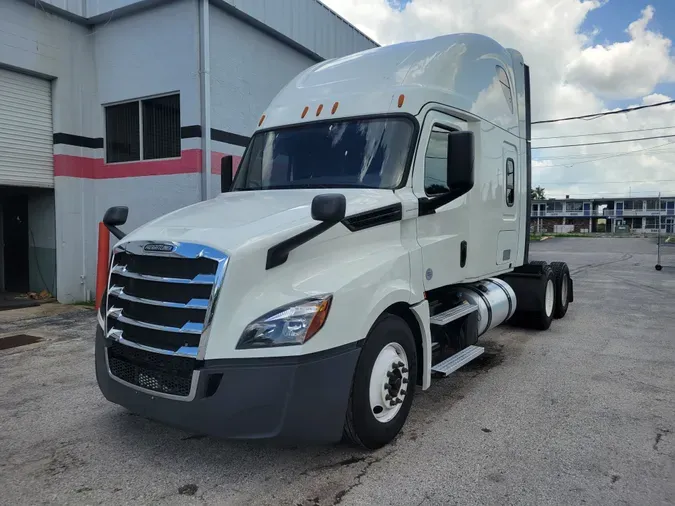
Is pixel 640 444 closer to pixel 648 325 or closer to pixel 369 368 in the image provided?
pixel 369 368

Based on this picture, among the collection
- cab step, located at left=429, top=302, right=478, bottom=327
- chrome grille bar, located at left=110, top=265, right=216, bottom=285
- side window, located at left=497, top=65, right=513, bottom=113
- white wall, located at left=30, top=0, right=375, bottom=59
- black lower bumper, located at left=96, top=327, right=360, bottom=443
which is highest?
white wall, located at left=30, top=0, right=375, bottom=59

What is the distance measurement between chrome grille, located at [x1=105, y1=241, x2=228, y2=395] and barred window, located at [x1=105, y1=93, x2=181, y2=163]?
7091 millimetres

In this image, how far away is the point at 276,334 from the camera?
10.5ft

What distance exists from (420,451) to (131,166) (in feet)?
29.4

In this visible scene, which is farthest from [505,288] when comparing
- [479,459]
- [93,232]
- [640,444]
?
[93,232]

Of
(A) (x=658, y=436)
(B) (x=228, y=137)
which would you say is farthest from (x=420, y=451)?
(B) (x=228, y=137)

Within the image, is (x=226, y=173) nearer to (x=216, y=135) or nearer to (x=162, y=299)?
(x=162, y=299)

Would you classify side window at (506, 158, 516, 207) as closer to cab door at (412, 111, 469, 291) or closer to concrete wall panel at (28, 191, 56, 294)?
cab door at (412, 111, 469, 291)

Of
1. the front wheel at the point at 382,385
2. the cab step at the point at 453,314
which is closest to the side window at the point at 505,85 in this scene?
the cab step at the point at 453,314

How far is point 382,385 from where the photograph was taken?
12.5 ft

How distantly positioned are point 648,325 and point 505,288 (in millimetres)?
3401

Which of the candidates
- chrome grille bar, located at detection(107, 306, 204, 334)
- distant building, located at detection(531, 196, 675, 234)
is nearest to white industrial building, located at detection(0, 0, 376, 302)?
chrome grille bar, located at detection(107, 306, 204, 334)

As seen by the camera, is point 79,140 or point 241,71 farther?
point 79,140

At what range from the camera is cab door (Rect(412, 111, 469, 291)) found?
178 inches
